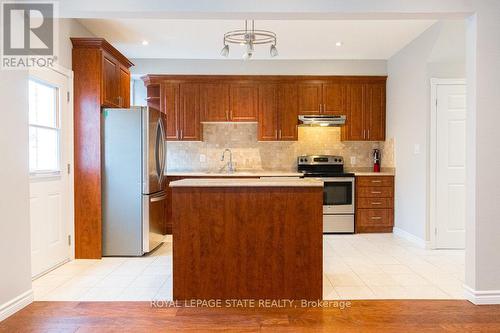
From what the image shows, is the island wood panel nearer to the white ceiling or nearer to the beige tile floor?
the beige tile floor

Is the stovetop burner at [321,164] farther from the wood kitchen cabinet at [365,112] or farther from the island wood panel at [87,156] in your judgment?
the island wood panel at [87,156]

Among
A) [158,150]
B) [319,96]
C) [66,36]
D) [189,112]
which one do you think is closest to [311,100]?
[319,96]

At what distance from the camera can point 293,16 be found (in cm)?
313

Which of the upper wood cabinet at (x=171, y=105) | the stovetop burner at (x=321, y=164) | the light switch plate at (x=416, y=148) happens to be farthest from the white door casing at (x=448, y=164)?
the upper wood cabinet at (x=171, y=105)

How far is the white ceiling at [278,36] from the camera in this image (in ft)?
15.1

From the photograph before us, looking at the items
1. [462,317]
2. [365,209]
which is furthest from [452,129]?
[462,317]

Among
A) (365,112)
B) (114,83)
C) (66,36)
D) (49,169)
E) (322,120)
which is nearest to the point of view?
(49,169)

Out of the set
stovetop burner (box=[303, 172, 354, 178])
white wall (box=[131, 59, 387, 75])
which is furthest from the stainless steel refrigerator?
stovetop burner (box=[303, 172, 354, 178])

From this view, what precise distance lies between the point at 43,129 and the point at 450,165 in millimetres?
4567

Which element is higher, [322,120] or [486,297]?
[322,120]

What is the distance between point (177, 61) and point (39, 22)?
263 centimetres

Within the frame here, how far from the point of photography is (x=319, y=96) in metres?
6.28

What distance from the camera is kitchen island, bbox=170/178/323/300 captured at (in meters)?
3.09

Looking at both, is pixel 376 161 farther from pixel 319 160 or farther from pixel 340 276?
pixel 340 276
